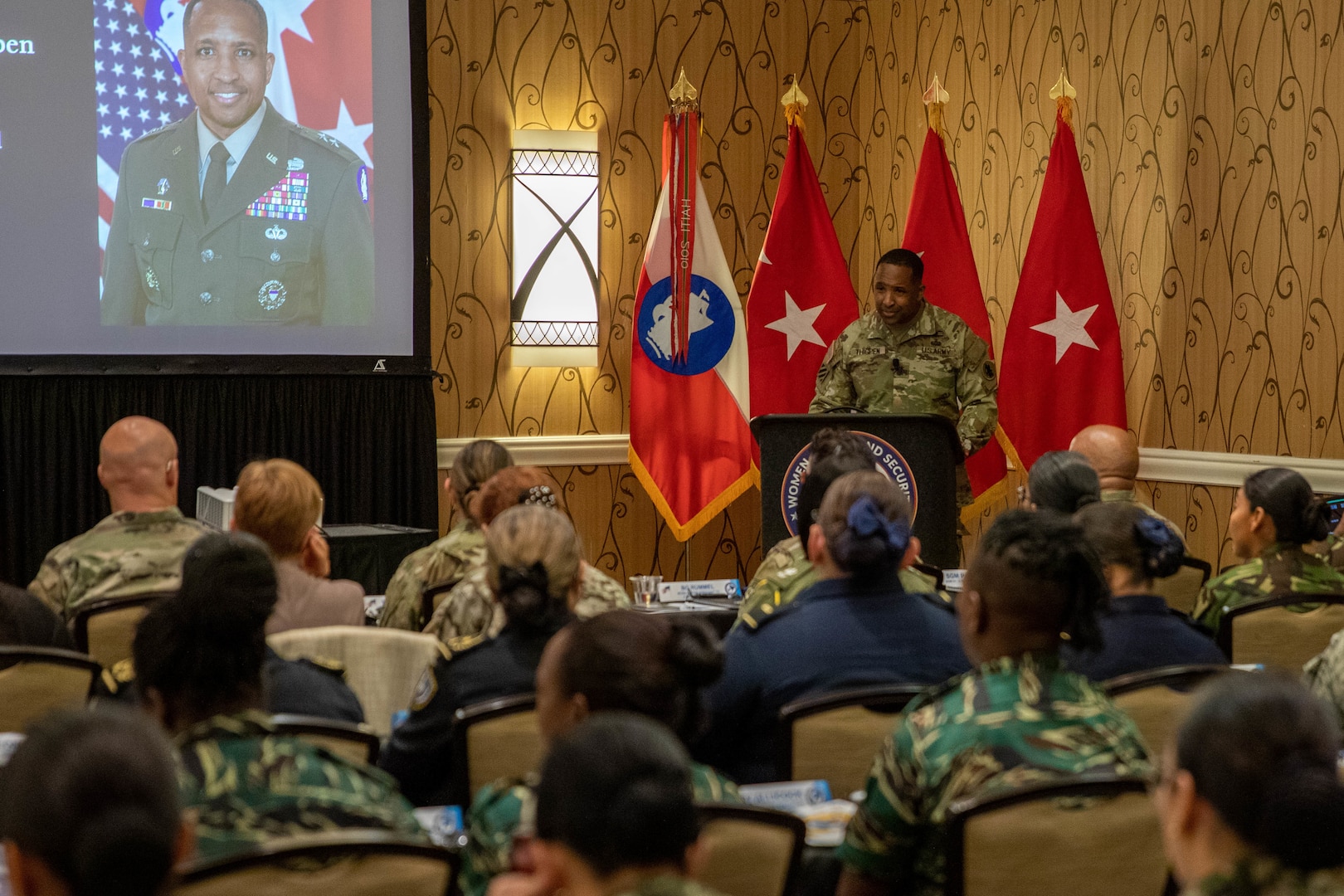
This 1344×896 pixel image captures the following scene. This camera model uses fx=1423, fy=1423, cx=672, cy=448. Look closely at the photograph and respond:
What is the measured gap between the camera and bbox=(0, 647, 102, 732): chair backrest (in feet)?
8.72

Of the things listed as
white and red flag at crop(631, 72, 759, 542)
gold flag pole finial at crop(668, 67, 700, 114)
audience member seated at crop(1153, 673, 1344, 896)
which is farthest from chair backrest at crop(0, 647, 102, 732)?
gold flag pole finial at crop(668, 67, 700, 114)

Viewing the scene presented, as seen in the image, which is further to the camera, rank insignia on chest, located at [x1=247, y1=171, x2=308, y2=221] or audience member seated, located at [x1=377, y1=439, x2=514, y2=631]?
rank insignia on chest, located at [x1=247, y1=171, x2=308, y2=221]

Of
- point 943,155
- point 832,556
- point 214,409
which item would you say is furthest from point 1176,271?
point 214,409

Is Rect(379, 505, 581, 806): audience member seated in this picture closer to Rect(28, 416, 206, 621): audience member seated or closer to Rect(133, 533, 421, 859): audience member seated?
Rect(133, 533, 421, 859): audience member seated

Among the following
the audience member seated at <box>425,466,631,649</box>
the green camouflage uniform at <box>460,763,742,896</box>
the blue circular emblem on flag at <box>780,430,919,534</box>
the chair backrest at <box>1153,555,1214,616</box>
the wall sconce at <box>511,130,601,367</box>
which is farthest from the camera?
the wall sconce at <box>511,130,601,367</box>

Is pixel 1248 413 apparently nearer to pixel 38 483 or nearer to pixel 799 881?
pixel 799 881

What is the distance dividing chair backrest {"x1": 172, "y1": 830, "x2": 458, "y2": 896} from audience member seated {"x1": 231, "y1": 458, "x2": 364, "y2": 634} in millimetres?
1653

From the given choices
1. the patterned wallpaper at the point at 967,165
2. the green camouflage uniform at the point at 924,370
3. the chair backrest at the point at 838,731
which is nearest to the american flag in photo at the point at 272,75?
the patterned wallpaper at the point at 967,165

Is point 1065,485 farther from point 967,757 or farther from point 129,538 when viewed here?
point 129,538

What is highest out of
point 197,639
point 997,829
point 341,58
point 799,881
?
point 341,58

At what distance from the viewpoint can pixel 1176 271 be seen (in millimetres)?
5746

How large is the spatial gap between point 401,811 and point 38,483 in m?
4.93

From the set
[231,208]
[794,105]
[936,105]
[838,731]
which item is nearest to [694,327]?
[794,105]

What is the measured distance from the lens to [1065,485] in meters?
3.69
